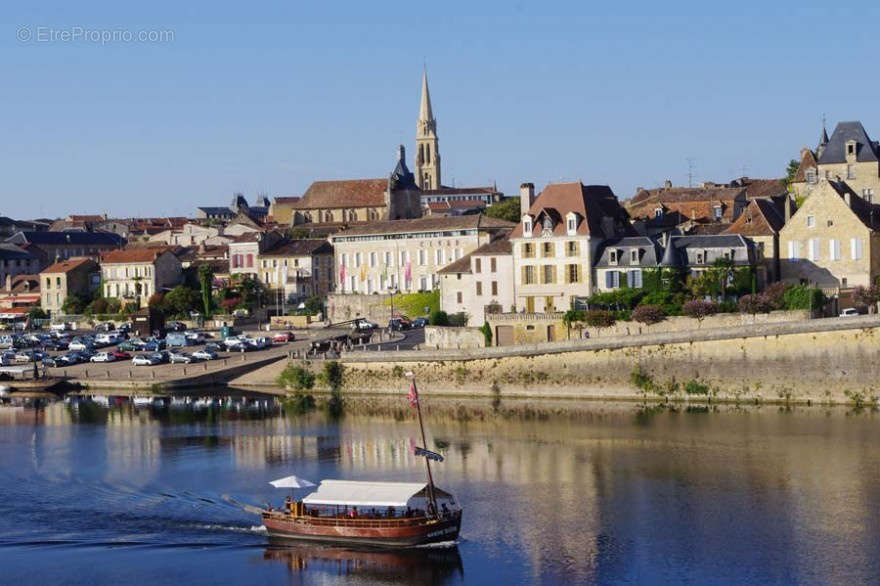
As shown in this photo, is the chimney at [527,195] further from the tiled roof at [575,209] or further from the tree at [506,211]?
the tree at [506,211]

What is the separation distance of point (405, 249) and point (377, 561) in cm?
5466

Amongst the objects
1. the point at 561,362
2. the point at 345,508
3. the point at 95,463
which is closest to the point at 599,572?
the point at 345,508

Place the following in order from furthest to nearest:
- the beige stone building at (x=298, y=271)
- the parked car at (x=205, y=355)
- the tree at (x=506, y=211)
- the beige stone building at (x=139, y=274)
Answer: the tree at (x=506, y=211), the beige stone building at (x=139, y=274), the beige stone building at (x=298, y=271), the parked car at (x=205, y=355)

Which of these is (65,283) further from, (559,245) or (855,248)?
(855,248)

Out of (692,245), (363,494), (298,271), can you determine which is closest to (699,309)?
(692,245)

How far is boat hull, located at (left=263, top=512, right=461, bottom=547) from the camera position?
3897 centimetres

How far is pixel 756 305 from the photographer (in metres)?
62.3

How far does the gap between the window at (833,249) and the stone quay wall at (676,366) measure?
10137 mm

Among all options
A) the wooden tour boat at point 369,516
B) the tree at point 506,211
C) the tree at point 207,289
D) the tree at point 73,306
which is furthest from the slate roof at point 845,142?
the tree at point 73,306

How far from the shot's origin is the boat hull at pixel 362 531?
3897cm

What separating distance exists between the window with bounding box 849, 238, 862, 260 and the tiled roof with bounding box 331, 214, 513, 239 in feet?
83.8

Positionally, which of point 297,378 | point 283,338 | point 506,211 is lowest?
point 297,378

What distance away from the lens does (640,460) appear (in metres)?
48.8

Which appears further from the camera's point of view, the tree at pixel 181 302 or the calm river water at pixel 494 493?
the tree at pixel 181 302
